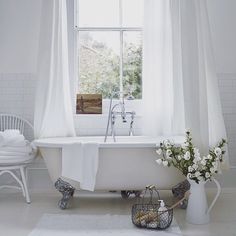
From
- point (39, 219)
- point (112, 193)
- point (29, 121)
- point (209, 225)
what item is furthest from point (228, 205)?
point (29, 121)

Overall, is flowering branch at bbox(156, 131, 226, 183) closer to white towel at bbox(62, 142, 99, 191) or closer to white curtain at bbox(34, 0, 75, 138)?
white towel at bbox(62, 142, 99, 191)

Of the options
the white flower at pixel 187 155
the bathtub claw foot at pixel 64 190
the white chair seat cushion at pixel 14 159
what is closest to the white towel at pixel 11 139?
the white chair seat cushion at pixel 14 159

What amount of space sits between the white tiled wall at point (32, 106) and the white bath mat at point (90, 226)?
94cm

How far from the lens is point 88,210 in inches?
118

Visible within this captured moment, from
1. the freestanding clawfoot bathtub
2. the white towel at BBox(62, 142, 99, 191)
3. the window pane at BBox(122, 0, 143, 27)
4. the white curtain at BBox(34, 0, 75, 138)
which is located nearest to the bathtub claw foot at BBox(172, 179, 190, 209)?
the freestanding clawfoot bathtub

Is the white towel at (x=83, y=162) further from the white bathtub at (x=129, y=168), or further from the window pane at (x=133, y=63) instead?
the window pane at (x=133, y=63)

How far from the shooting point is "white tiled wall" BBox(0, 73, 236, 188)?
144 inches

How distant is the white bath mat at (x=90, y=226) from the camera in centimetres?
240

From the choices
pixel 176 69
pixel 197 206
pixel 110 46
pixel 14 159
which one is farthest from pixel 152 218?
pixel 110 46

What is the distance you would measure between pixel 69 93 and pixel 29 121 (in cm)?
57

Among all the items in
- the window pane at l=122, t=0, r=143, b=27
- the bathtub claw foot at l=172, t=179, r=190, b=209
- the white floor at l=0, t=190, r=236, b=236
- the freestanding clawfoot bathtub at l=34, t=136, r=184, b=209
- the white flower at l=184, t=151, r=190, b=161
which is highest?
the window pane at l=122, t=0, r=143, b=27

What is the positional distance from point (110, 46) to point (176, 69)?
961mm

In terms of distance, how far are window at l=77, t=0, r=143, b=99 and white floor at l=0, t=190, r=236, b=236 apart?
1292 mm

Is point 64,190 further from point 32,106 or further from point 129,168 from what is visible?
point 32,106
